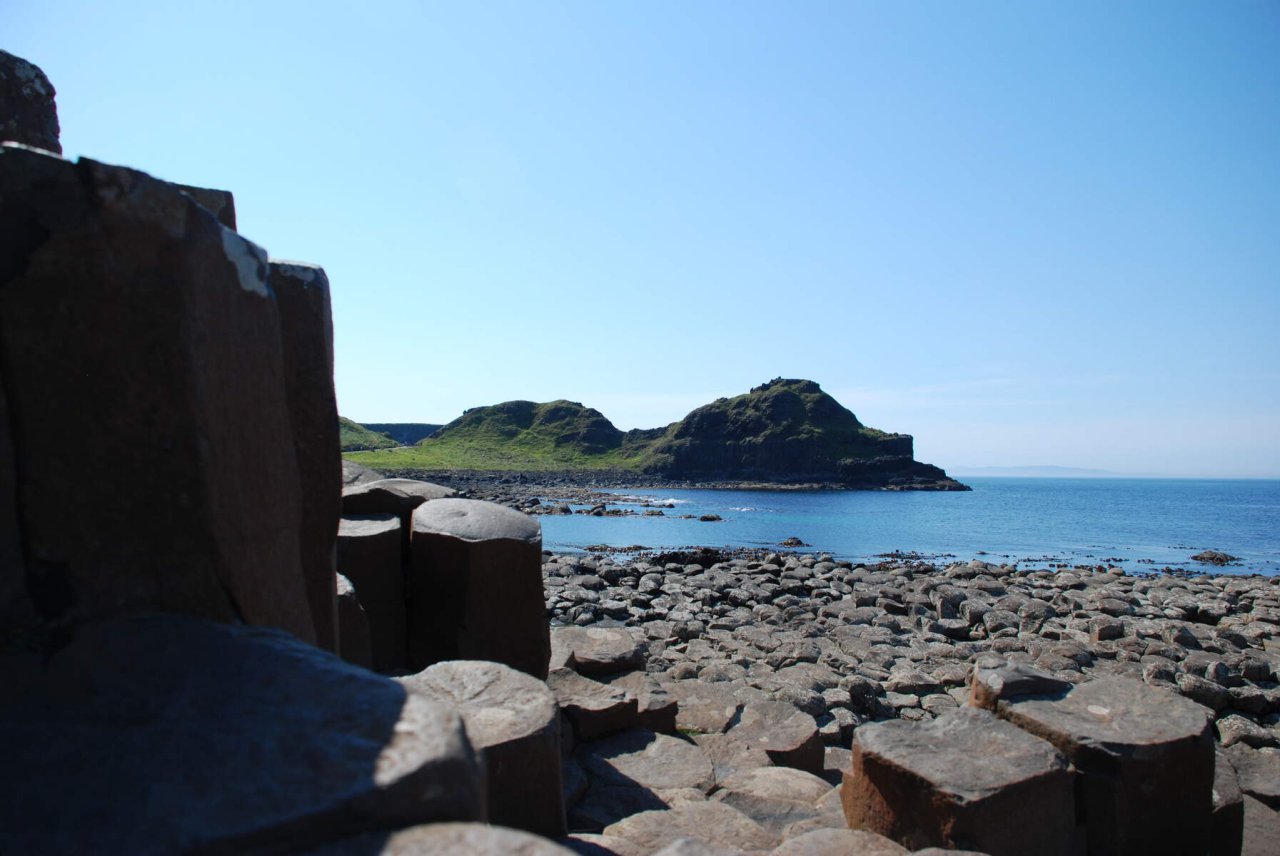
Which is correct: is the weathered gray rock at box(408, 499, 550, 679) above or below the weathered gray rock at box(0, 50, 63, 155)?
below

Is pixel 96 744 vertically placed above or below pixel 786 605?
above

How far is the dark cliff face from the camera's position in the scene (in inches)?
4407

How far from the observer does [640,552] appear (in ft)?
113

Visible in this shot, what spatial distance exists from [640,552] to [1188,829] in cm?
3001

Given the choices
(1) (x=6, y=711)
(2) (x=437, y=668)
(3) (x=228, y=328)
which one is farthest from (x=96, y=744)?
(2) (x=437, y=668)

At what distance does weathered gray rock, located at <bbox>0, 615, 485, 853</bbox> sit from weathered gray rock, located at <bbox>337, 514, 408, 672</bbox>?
3.73 m

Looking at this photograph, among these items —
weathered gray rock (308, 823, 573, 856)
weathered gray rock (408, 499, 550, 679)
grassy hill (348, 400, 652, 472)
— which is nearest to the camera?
weathered gray rock (308, 823, 573, 856)

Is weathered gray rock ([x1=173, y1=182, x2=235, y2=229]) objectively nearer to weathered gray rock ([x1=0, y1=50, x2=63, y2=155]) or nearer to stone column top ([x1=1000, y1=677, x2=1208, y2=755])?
weathered gray rock ([x1=0, y1=50, x2=63, y2=155])

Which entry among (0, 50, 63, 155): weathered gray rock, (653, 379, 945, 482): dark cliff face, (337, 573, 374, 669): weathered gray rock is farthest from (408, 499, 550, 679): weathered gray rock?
(653, 379, 945, 482): dark cliff face

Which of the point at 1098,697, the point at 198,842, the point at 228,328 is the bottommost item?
the point at 1098,697

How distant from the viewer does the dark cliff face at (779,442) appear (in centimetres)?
11194

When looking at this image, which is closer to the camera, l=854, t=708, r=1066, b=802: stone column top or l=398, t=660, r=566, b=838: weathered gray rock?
l=398, t=660, r=566, b=838: weathered gray rock

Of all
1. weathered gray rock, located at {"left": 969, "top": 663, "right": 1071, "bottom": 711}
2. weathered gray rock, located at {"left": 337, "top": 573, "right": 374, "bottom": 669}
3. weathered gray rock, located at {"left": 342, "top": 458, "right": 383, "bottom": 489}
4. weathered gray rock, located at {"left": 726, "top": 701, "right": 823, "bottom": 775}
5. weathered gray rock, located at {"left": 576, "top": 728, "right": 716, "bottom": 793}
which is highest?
weathered gray rock, located at {"left": 342, "top": 458, "right": 383, "bottom": 489}

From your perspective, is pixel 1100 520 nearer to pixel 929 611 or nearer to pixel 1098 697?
pixel 929 611
